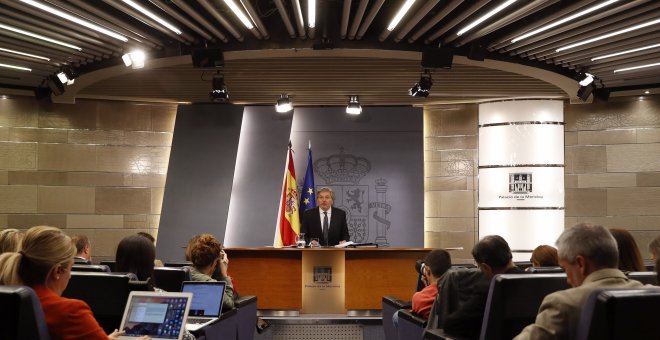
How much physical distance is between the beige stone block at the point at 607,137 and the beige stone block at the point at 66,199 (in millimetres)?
7009

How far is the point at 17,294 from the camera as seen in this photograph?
7.29 ft

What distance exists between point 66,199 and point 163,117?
1804mm

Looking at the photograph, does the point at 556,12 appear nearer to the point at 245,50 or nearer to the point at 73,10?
the point at 245,50

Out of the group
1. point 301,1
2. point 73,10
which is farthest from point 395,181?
point 73,10

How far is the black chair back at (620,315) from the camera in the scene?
213 cm

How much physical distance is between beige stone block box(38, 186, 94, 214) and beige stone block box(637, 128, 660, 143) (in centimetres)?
768

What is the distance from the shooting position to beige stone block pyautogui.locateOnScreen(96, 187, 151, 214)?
34.0ft

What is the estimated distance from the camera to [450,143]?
10.6 metres

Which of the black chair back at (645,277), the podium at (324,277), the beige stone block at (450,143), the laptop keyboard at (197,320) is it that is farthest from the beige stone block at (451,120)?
the black chair back at (645,277)

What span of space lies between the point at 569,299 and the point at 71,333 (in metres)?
1.67

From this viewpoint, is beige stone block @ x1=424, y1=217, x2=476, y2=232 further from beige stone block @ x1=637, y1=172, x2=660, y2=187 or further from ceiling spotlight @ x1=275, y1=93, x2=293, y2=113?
ceiling spotlight @ x1=275, y1=93, x2=293, y2=113

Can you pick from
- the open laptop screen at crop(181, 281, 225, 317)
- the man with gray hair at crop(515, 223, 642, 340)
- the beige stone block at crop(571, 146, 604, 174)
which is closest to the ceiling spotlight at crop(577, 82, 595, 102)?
the beige stone block at crop(571, 146, 604, 174)

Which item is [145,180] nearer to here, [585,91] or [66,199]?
[66,199]

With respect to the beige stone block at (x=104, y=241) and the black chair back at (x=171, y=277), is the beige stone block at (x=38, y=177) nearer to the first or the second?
the beige stone block at (x=104, y=241)
